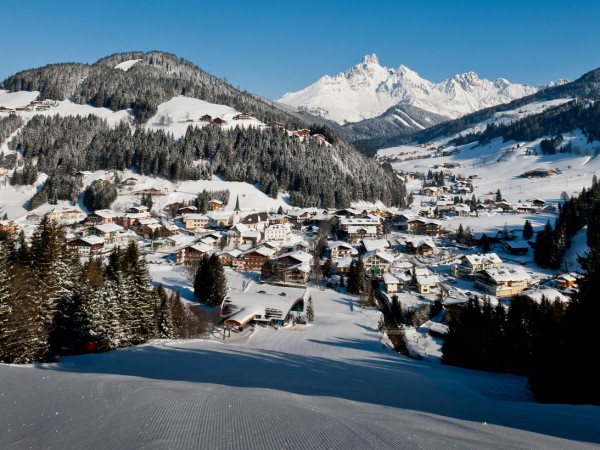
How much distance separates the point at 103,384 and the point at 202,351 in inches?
376

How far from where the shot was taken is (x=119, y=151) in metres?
95.1

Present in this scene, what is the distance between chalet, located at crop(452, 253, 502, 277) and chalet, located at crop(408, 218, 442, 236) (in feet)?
76.7

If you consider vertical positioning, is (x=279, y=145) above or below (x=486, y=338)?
above

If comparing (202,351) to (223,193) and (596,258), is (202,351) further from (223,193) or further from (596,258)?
(223,193)

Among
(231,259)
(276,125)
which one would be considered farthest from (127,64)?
(231,259)

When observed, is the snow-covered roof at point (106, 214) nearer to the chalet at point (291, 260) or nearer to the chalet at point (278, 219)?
the chalet at point (278, 219)

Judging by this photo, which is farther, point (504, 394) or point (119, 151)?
point (119, 151)

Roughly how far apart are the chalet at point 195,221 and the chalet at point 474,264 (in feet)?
152

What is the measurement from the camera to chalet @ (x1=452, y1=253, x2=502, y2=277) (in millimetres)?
51000

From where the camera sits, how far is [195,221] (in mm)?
73938

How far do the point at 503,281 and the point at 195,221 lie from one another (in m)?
53.7

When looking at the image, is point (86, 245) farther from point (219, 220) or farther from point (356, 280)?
point (356, 280)

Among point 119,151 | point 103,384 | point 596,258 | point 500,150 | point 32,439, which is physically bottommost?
point 103,384

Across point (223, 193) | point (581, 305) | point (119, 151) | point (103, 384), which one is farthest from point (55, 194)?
point (581, 305)
